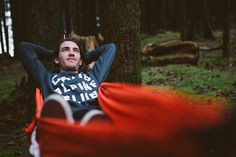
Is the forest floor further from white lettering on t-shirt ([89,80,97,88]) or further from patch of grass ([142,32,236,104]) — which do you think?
white lettering on t-shirt ([89,80,97,88])

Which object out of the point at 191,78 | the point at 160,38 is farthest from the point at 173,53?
the point at 160,38

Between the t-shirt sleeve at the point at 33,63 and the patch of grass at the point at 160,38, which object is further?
the patch of grass at the point at 160,38

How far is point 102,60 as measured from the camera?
502 centimetres

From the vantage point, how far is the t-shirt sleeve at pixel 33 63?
4613 millimetres

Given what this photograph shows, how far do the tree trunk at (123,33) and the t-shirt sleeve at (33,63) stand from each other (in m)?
1.30

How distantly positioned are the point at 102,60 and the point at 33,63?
85cm

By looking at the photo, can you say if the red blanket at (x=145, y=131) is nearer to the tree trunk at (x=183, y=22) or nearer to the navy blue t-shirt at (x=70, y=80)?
the navy blue t-shirt at (x=70, y=80)

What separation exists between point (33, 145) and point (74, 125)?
1.22m

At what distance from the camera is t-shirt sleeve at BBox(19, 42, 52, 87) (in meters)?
4.61

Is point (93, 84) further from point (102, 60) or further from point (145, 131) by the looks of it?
point (145, 131)

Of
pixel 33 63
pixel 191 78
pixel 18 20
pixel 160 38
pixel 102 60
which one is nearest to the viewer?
pixel 33 63

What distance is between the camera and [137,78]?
251 inches

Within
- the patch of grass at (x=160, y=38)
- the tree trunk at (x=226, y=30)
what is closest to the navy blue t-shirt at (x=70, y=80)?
the tree trunk at (x=226, y=30)

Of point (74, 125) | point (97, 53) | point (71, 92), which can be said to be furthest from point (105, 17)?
point (74, 125)
